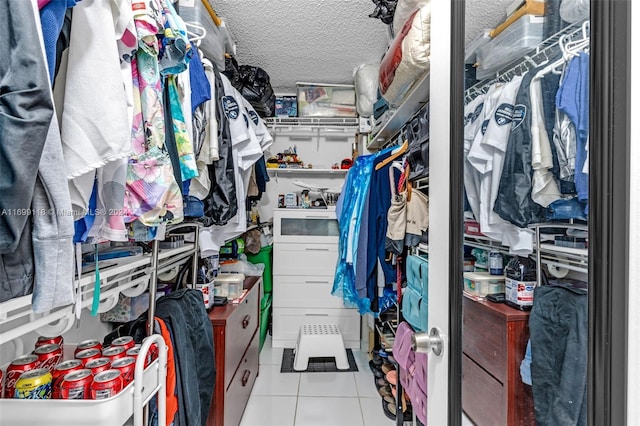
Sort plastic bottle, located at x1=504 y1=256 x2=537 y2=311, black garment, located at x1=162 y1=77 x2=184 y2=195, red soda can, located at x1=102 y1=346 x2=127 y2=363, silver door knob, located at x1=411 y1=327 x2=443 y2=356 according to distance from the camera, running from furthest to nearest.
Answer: black garment, located at x1=162 y1=77 x2=184 y2=195
red soda can, located at x1=102 y1=346 x2=127 y2=363
silver door knob, located at x1=411 y1=327 x2=443 y2=356
plastic bottle, located at x1=504 y1=256 x2=537 y2=311

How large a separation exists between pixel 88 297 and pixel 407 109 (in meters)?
1.68

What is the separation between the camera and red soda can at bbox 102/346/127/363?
0.91 meters

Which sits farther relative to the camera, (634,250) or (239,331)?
(239,331)

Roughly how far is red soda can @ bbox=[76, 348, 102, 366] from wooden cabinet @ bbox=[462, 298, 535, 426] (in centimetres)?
95

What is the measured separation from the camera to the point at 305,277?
303cm

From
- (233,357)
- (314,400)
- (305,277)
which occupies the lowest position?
(314,400)

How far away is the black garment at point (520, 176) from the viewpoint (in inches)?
23.4

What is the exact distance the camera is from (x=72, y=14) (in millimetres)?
637

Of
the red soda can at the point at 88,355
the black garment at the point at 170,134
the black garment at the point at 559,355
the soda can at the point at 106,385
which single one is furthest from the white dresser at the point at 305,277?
the black garment at the point at 559,355

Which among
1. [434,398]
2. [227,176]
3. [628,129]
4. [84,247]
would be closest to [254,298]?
[227,176]

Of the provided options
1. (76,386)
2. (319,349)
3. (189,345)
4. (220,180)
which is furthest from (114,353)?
(319,349)

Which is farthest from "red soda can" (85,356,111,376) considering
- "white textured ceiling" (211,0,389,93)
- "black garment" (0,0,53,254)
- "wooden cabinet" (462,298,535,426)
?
"white textured ceiling" (211,0,389,93)

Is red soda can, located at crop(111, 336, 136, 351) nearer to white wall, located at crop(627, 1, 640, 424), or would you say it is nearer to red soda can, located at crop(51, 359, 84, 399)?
red soda can, located at crop(51, 359, 84, 399)

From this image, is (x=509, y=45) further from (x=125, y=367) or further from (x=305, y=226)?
(x=305, y=226)
